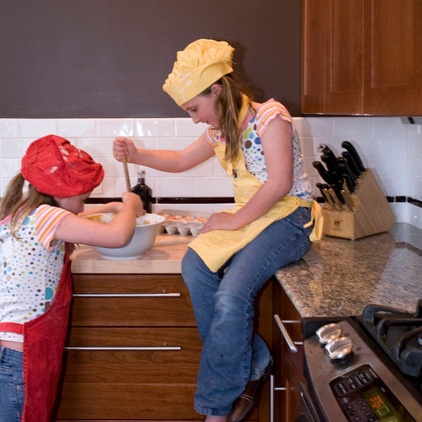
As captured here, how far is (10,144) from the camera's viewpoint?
2.89 m

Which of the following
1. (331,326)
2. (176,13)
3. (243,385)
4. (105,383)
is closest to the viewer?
(331,326)

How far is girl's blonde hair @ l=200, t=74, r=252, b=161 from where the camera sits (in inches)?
83.7

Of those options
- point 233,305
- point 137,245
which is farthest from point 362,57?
point 137,245

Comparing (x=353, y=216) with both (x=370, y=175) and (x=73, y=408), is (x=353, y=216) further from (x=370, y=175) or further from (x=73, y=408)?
(x=73, y=408)

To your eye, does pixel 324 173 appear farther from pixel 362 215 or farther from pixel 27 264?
pixel 27 264

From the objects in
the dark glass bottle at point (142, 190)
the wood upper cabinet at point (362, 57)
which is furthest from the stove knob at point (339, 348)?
the dark glass bottle at point (142, 190)

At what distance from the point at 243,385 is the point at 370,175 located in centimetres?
96

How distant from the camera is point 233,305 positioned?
1.97m

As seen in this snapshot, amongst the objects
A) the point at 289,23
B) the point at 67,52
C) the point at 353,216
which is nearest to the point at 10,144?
the point at 67,52

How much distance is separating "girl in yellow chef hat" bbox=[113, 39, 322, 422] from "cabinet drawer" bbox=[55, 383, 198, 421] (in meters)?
0.32

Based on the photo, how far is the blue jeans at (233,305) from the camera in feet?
6.50

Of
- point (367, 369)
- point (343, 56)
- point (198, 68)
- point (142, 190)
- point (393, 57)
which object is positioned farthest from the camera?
point (142, 190)

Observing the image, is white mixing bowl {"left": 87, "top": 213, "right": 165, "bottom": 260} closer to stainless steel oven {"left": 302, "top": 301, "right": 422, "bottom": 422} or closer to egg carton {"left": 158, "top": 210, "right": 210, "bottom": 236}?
egg carton {"left": 158, "top": 210, "right": 210, "bottom": 236}

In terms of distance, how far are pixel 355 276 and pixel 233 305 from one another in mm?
353
